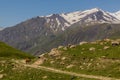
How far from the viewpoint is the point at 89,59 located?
230 feet

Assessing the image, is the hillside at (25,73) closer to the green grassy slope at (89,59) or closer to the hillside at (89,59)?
the hillside at (89,59)

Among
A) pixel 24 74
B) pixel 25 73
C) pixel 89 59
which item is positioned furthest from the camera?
pixel 89 59

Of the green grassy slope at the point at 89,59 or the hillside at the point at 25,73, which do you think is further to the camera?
the green grassy slope at the point at 89,59

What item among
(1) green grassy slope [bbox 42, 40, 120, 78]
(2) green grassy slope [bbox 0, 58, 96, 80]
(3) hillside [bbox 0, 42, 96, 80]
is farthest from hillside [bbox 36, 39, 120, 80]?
(2) green grassy slope [bbox 0, 58, 96, 80]

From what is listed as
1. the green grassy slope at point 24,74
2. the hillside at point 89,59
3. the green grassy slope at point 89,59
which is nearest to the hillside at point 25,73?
the green grassy slope at point 24,74

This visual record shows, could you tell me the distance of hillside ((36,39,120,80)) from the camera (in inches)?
2488

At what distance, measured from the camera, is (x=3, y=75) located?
69875 millimetres

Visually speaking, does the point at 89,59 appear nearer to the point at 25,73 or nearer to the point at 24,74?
the point at 25,73

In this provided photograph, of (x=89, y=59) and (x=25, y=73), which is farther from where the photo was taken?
(x=89, y=59)

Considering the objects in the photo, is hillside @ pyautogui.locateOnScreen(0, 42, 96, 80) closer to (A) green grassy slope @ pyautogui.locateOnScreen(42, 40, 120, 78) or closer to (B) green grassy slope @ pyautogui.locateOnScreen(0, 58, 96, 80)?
(B) green grassy slope @ pyautogui.locateOnScreen(0, 58, 96, 80)

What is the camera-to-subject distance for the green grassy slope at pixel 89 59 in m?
63.2

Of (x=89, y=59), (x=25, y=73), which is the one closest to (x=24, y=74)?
(x=25, y=73)

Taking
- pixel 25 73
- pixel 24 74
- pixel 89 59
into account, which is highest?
pixel 89 59

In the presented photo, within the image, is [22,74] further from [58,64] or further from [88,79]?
[88,79]
